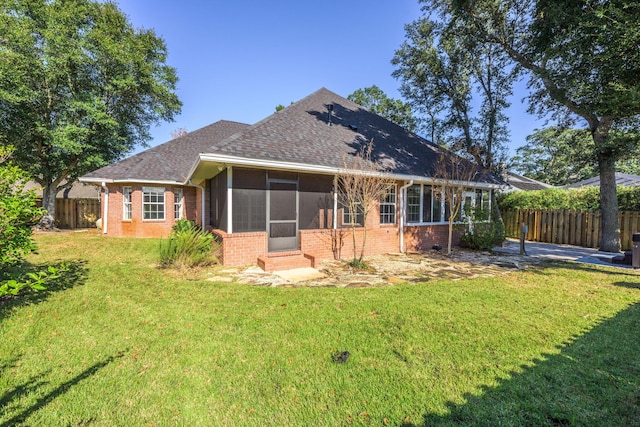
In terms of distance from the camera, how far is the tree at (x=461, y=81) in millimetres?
14648

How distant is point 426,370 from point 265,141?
7302 millimetres

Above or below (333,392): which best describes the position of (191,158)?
above

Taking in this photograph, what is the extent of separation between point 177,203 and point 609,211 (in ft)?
65.0

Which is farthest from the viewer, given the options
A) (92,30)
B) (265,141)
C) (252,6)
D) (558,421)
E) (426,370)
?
(92,30)

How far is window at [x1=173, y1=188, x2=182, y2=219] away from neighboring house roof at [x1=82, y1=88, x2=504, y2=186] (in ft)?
2.95

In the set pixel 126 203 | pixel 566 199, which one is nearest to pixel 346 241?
pixel 126 203

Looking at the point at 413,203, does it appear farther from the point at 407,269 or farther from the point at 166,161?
the point at 166,161

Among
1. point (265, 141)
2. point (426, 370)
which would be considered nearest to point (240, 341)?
point (426, 370)

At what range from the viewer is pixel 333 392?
2.55m

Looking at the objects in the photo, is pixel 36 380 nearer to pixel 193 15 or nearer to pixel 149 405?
pixel 149 405

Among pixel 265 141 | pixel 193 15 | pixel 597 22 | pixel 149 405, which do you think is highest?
pixel 193 15

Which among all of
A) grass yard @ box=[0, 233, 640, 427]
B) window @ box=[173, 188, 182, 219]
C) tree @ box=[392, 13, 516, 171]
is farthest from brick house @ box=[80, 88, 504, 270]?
tree @ box=[392, 13, 516, 171]

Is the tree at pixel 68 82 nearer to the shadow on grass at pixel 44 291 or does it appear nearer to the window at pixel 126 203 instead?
the window at pixel 126 203

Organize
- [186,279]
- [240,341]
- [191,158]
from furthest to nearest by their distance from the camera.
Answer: [191,158], [186,279], [240,341]
